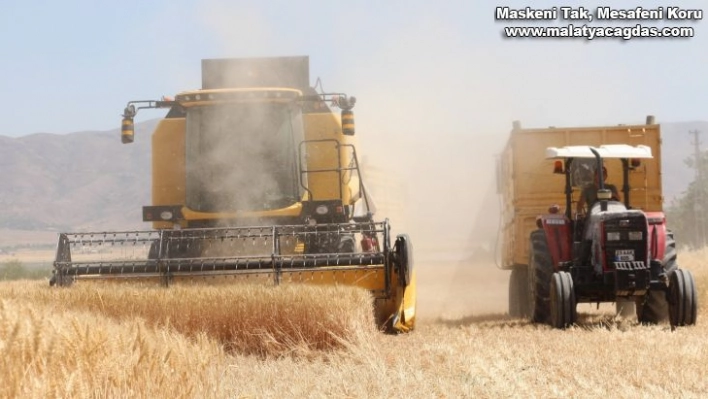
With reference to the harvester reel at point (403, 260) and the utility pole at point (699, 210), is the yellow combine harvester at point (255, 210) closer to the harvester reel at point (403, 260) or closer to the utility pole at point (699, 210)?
the harvester reel at point (403, 260)

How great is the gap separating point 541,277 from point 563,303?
88 centimetres

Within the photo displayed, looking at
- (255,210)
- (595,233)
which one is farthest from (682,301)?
(255,210)

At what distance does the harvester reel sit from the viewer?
11.1 metres

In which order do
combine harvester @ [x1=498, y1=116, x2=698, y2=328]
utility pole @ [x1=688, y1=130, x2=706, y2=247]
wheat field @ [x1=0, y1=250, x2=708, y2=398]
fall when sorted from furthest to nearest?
1. utility pole @ [x1=688, y1=130, x2=706, y2=247]
2. combine harvester @ [x1=498, y1=116, x2=698, y2=328]
3. wheat field @ [x1=0, y1=250, x2=708, y2=398]

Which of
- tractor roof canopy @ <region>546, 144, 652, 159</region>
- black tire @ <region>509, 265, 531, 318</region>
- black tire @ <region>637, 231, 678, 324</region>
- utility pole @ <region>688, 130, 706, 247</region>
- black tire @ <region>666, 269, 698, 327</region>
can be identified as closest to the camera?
black tire @ <region>666, 269, 698, 327</region>

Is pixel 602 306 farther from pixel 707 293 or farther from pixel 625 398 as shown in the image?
pixel 625 398

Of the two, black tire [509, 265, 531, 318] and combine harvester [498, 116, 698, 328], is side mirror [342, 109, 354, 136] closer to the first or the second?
combine harvester [498, 116, 698, 328]

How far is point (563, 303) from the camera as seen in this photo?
12.0 m

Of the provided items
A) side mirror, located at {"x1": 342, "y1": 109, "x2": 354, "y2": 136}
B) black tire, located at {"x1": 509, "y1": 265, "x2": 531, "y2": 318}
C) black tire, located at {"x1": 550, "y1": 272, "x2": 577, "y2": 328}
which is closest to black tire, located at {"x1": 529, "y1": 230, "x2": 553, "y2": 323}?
black tire, located at {"x1": 550, "y1": 272, "x2": 577, "y2": 328}

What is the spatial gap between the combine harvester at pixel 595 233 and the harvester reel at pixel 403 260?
1920 millimetres

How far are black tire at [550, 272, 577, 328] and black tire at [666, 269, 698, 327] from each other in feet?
3.49

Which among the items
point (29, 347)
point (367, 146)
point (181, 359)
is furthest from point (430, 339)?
point (367, 146)

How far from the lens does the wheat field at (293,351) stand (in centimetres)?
526

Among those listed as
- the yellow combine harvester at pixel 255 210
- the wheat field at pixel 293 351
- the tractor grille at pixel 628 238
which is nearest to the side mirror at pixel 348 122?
the yellow combine harvester at pixel 255 210
